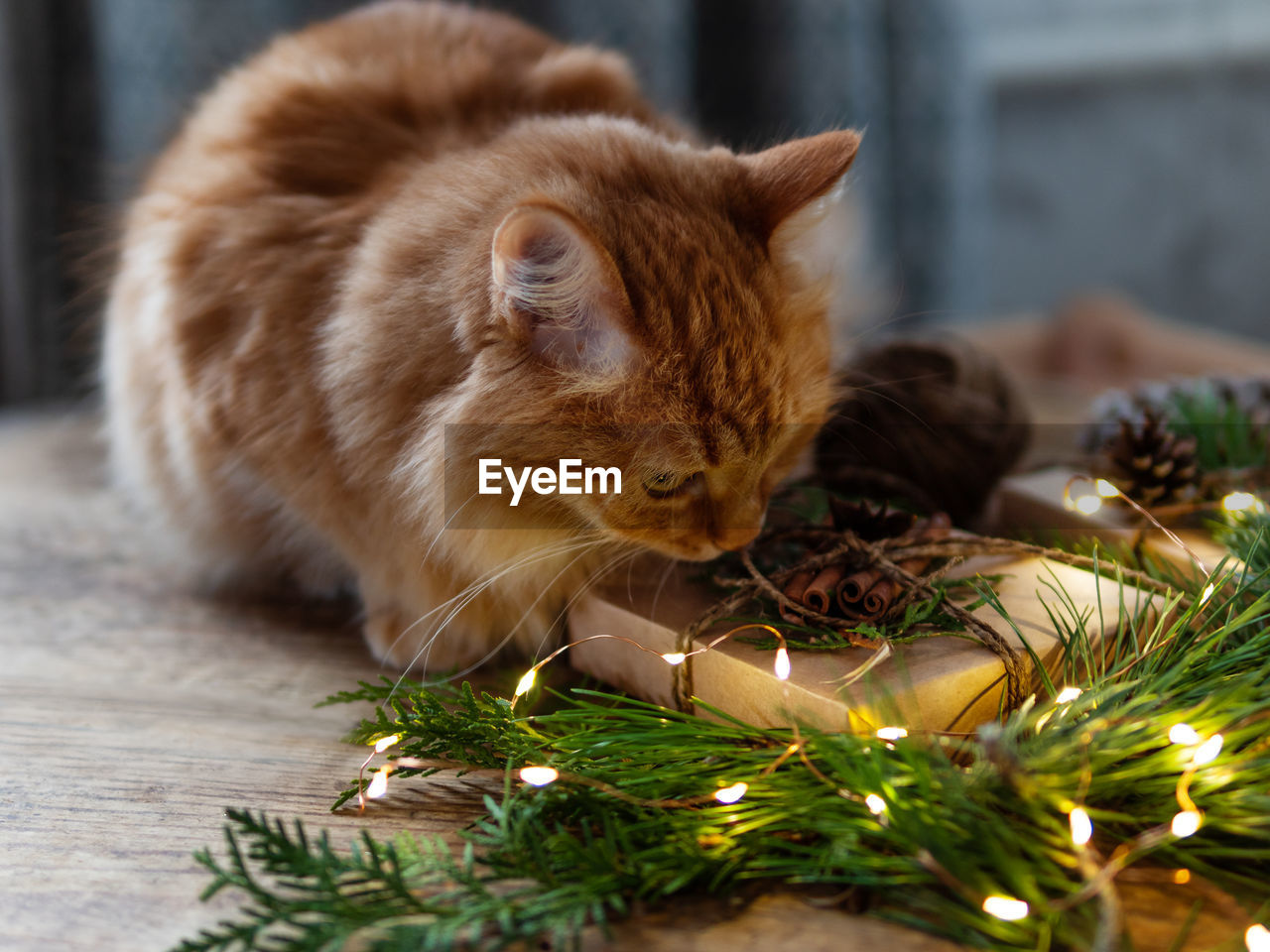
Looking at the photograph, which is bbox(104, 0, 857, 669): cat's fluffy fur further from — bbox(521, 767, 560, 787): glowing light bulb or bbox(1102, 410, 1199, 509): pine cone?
bbox(1102, 410, 1199, 509): pine cone

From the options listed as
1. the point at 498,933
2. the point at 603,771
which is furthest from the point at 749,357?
the point at 498,933

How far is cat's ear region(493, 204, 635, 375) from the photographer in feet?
2.33

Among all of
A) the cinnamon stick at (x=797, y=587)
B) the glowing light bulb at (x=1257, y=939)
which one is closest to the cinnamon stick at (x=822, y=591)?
the cinnamon stick at (x=797, y=587)

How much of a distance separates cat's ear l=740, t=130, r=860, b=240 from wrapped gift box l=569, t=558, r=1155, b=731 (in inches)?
14.0

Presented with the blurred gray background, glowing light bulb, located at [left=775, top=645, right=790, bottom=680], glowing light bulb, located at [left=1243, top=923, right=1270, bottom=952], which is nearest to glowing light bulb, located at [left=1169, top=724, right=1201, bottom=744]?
glowing light bulb, located at [left=1243, top=923, right=1270, bottom=952]

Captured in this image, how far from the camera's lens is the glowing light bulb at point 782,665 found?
743 mm

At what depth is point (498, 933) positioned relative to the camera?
0.61 m

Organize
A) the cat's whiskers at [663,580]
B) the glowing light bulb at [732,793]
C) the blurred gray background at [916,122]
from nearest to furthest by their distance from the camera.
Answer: the glowing light bulb at [732,793] → the cat's whiskers at [663,580] → the blurred gray background at [916,122]

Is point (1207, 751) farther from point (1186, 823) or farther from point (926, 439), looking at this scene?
point (926, 439)

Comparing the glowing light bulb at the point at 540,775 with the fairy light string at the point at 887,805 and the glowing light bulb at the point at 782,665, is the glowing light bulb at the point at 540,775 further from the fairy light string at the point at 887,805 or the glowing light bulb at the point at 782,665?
the glowing light bulb at the point at 782,665

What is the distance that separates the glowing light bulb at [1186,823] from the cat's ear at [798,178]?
56 cm

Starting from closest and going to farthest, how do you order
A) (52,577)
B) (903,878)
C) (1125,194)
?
(903,878) < (52,577) < (1125,194)

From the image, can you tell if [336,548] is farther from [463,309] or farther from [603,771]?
[603,771]

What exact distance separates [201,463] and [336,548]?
0.21m
